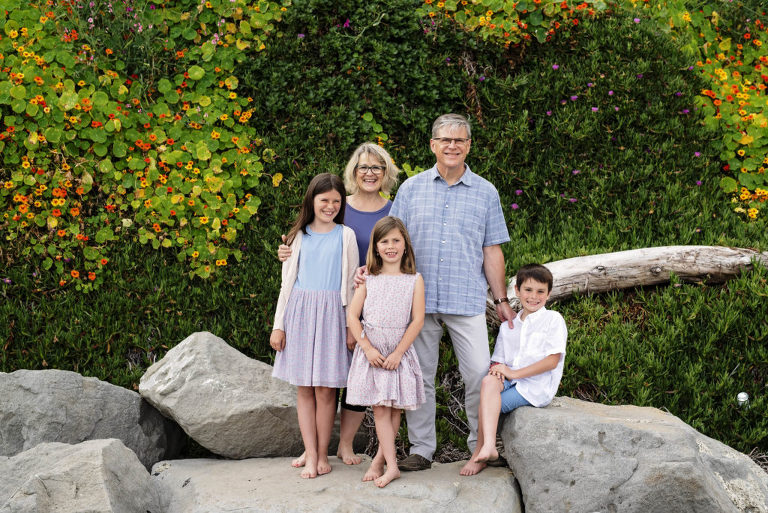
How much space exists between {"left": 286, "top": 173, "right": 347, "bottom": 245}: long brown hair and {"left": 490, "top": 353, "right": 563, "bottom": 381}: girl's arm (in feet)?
3.70

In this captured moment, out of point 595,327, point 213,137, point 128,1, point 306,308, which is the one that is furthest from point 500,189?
point 128,1

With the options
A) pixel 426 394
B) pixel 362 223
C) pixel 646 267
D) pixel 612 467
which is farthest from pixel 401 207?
pixel 646 267

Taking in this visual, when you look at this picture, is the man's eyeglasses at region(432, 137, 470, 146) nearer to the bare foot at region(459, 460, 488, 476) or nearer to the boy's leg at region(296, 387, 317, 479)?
the boy's leg at region(296, 387, 317, 479)

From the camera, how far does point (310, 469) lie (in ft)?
11.2

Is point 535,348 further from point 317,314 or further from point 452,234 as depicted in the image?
point 317,314

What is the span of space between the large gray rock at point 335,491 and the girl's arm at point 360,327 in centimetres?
60

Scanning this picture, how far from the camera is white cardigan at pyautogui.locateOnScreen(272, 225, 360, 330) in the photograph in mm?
3502

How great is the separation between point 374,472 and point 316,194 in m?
1.39

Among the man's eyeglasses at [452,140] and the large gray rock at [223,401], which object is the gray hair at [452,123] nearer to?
the man's eyeglasses at [452,140]

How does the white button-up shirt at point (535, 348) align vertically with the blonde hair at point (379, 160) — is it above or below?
below

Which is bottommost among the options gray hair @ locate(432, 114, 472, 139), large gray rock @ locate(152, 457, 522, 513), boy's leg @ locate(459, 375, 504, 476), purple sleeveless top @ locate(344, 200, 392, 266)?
large gray rock @ locate(152, 457, 522, 513)

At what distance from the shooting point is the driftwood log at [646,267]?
186 inches

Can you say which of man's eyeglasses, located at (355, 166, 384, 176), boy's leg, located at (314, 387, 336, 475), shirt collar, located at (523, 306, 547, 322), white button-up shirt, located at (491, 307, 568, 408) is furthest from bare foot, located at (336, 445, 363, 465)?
man's eyeglasses, located at (355, 166, 384, 176)

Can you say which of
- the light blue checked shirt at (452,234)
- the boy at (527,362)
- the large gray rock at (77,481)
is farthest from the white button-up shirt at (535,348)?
the large gray rock at (77,481)
